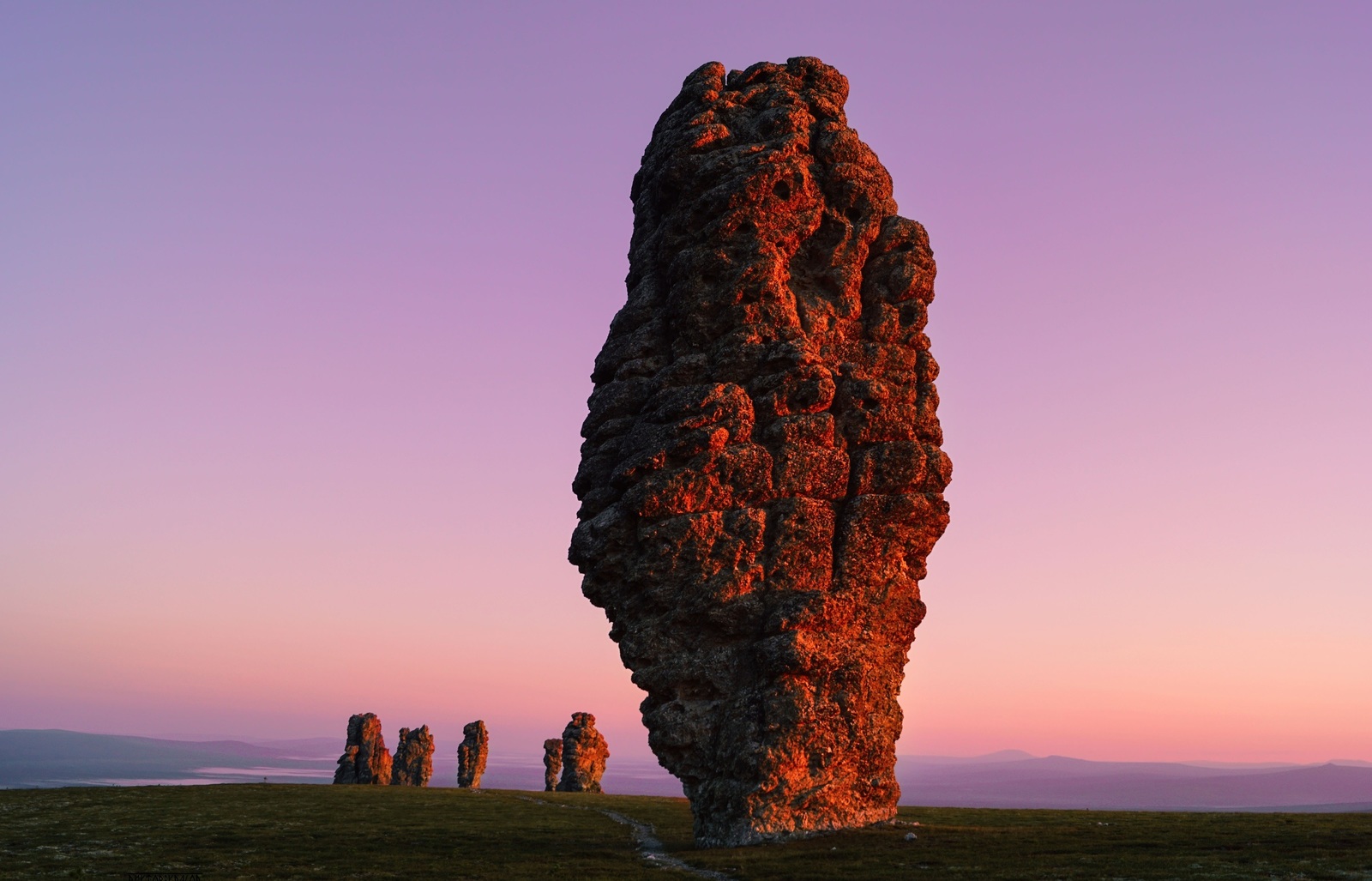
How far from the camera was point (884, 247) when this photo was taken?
146ft

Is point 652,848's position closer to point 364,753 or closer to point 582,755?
point 582,755

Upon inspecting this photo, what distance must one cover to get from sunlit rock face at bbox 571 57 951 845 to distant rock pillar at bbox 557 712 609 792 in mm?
57491

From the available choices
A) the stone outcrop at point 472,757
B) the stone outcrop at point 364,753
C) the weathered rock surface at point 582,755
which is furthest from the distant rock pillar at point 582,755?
the stone outcrop at point 364,753

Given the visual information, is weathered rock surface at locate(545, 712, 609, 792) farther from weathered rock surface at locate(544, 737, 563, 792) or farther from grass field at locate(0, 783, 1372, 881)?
grass field at locate(0, 783, 1372, 881)

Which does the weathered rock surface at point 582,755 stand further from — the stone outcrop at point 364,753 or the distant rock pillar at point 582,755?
the stone outcrop at point 364,753

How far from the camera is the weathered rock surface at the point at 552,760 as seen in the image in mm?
100594

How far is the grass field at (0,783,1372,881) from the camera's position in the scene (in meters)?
28.1

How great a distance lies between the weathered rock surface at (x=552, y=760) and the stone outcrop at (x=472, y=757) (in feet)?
21.5

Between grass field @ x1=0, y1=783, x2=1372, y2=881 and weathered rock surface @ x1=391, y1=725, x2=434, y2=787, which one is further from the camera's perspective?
weathered rock surface @ x1=391, y1=725, x2=434, y2=787

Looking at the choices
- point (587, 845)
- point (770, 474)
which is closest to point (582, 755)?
point (587, 845)

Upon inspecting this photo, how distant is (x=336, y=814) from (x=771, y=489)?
3215 centimetres

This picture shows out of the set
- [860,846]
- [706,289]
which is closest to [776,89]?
[706,289]

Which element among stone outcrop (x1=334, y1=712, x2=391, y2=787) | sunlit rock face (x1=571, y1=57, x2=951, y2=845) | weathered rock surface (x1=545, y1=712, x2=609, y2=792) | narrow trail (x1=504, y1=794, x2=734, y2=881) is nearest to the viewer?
narrow trail (x1=504, y1=794, x2=734, y2=881)

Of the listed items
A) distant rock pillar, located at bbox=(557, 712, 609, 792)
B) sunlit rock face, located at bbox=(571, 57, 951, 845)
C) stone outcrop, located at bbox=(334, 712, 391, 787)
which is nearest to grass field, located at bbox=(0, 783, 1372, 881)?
sunlit rock face, located at bbox=(571, 57, 951, 845)
